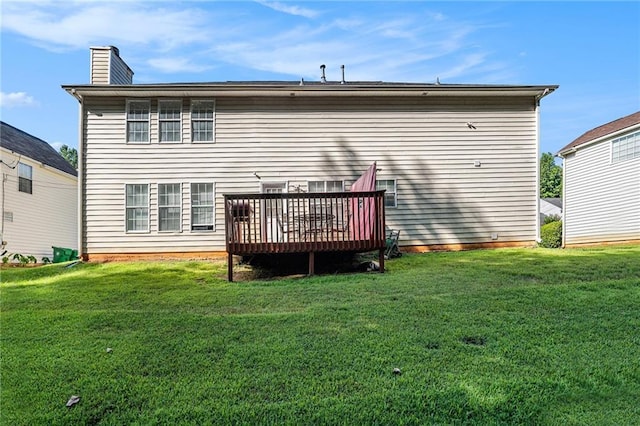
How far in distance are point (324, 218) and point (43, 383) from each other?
5.28 m

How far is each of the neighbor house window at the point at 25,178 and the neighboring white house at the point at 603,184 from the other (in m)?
20.8

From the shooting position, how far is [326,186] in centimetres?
1009

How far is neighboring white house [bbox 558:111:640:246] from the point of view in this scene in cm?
1234

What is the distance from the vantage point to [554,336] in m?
3.57

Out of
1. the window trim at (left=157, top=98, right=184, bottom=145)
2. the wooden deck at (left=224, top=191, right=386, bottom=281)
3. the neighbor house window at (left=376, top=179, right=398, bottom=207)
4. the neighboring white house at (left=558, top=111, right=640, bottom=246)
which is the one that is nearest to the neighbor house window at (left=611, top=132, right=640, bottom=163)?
the neighboring white house at (left=558, top=111, right=640, bottom=246)

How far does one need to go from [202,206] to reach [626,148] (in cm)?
1374

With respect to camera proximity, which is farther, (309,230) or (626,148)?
(626,148)

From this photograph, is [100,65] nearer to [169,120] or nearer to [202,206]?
[169,120]

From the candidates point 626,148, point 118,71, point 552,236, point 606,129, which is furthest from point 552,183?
point 118,71

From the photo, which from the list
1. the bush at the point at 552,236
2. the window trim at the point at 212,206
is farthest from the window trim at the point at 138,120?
the bush at the point at 552,236

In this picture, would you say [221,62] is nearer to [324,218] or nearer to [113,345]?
[324,218]

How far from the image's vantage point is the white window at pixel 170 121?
9945mm

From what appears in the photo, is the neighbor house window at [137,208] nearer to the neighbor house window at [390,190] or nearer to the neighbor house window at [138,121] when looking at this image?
the neighbor house window at [138,121]

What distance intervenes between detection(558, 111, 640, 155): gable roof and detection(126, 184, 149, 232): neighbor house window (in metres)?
15.0
